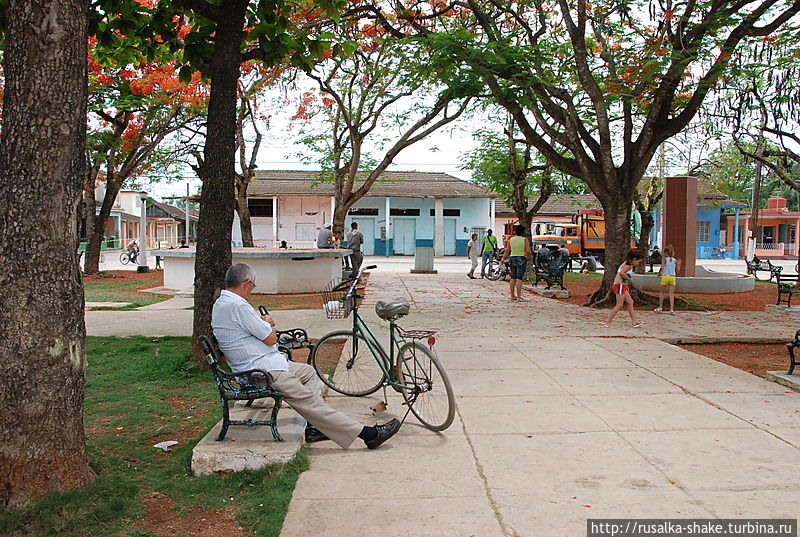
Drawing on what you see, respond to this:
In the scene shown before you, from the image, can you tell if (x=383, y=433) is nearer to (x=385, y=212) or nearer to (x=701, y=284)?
(x=701, y=284)

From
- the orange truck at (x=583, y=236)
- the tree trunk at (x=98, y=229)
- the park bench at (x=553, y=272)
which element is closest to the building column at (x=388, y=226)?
the orange truck at (x=583, y=236)

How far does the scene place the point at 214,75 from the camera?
7625 mm

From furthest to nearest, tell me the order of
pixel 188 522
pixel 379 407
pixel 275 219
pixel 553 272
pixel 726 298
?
pixel 275 219 → pixel 553 272 → pixel 726 298 → pixel 379 407 → pixel 188 522

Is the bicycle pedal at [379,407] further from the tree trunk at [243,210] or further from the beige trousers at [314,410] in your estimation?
the tree trunk at [243,210]

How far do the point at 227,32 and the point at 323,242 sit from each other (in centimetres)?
1264

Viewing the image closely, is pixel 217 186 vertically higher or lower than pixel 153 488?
higher

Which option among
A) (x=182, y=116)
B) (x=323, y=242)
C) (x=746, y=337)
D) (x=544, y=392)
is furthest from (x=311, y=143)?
(x=544, y=392)

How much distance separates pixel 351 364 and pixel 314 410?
1908mm

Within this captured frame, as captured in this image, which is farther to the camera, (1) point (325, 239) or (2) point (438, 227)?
(2) point (438, 227)

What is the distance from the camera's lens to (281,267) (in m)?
17.5

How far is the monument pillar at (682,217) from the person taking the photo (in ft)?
65.1

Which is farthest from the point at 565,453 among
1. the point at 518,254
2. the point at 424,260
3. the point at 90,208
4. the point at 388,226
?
the point at 388,226

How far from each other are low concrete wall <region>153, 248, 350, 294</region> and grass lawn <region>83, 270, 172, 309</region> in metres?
1.27

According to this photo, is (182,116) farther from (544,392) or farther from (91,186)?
(544,392)
